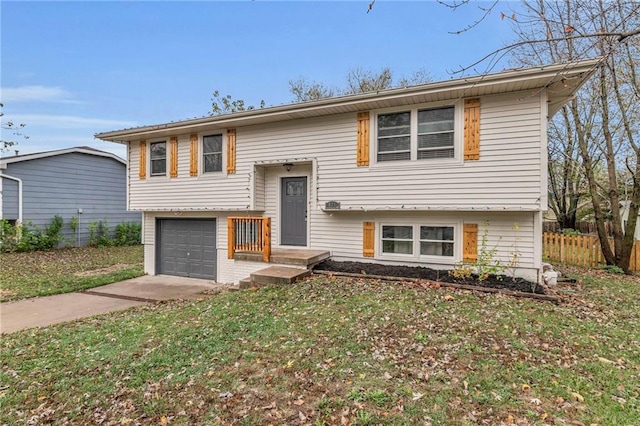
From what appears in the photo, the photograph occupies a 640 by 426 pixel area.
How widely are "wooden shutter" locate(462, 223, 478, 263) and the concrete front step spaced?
11.0 feet

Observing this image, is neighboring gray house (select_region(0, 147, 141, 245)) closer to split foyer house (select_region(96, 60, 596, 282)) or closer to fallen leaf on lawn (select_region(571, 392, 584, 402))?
split foyer house (select_region(96, 60, 596, 282))

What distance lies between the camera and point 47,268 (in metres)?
10.5

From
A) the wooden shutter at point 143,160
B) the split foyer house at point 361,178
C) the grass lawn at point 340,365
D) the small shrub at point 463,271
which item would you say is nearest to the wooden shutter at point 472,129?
the split foyer house at point 361,178

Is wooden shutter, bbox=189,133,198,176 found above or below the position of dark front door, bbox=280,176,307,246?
above

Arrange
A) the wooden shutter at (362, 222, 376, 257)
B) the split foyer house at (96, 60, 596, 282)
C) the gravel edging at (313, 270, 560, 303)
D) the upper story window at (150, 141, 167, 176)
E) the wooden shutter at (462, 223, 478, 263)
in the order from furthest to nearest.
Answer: the upper story window at (150, 141, 167, 176)
the wooden shutter at (362, 222, 376, 257)
the wooden shutter at (462, 223, 478, 263)
the split foyer house at (96, 60, 596, 282)
the gravel edging at (313, 270, 560, 303)

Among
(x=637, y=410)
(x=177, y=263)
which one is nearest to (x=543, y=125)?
(x=637, y=410)

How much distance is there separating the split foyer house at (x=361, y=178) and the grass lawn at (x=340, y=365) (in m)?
1.92

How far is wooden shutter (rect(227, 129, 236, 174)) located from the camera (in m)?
9.00

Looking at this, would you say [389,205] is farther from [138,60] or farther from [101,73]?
[101,73]

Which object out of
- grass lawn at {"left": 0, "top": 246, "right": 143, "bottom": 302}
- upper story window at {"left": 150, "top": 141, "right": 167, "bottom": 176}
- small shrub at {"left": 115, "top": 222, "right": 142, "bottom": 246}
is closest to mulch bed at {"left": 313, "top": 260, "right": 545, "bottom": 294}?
upper story window at {"left": 150, "top": 141, "right": 167, "bottom": 176}

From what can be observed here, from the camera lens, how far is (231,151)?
9031 mm

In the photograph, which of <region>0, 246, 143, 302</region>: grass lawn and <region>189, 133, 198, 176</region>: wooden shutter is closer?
<region>0, 246, 143, 302</region>: grass lawn

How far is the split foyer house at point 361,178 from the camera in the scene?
6273 mm

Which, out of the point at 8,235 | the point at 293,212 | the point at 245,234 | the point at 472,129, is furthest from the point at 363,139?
the point at 8,235
